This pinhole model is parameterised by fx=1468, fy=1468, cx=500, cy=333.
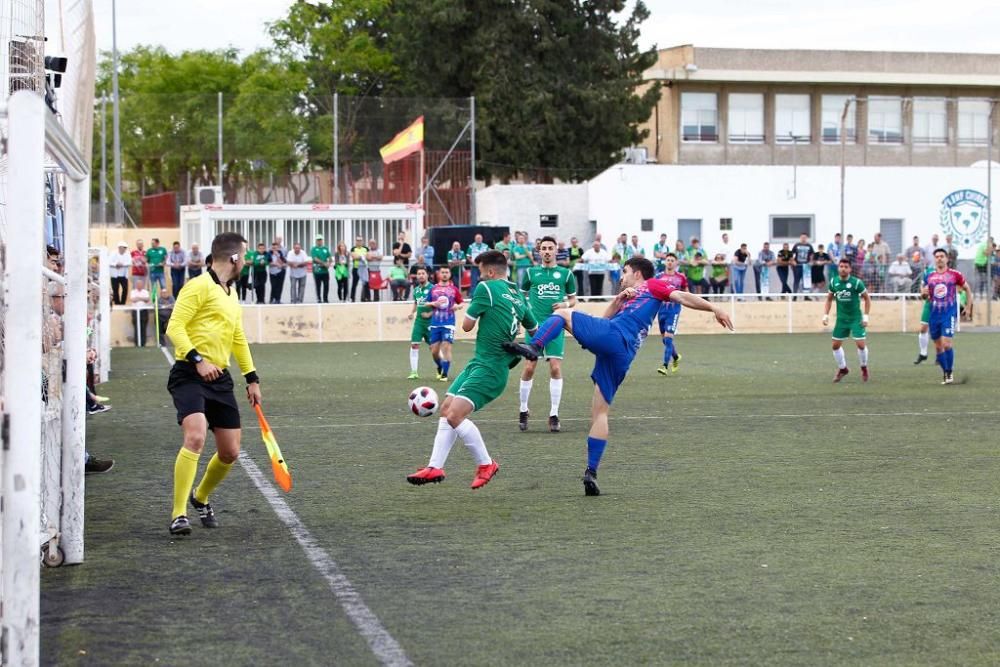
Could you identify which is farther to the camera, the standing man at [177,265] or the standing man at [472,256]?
the standing man at [472,256]

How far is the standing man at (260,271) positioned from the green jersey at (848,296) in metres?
16.7

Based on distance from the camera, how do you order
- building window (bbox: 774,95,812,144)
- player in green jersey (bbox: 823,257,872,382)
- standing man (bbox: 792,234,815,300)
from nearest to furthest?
player in green jersey (bbox: 823,257,872,382) < standing man (bbox: 792,234,815,300) < building window (bbox: 774,95,812,144)

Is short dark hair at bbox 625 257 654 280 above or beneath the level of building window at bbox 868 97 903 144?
beneath

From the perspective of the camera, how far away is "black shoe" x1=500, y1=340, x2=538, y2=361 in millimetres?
10172

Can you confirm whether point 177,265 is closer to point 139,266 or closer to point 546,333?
point 139,266

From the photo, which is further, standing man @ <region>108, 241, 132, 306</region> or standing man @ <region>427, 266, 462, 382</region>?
standing man @ <region>108, 241, 132, 306</region>

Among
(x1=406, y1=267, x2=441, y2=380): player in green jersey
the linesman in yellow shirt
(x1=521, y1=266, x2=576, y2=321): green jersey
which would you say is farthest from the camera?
(x1=406, y1=267, x2=441, y2=380): player in green jersey

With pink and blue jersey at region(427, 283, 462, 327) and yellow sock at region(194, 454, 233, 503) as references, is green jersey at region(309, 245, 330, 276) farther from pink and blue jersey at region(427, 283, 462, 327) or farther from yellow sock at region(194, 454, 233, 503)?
yellow sock at region(194, 454, 233, 503)

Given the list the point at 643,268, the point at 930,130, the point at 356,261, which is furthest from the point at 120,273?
the point at 930,130

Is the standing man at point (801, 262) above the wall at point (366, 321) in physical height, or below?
above

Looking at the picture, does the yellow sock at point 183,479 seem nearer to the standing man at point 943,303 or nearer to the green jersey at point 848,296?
the standing man at point 943,303

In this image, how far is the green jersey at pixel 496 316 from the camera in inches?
424

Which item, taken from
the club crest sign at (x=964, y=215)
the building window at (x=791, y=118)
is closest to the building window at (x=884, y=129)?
the building window at (x=791, y=118)

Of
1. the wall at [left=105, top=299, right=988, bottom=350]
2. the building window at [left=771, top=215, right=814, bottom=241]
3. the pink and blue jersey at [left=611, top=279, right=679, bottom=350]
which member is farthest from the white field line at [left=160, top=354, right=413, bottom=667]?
the building window at [left=771, top=215, right=814, bottom=241]
